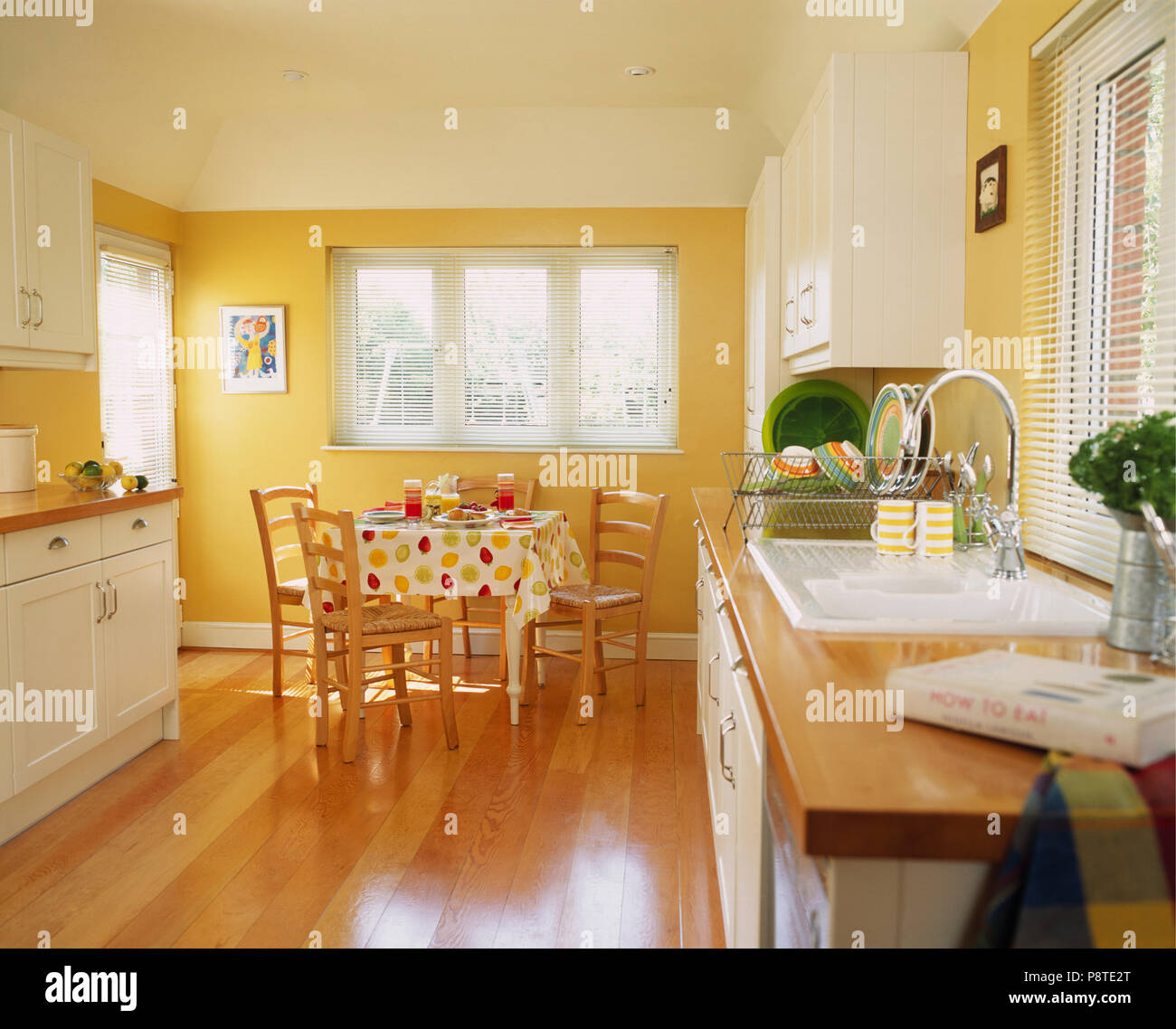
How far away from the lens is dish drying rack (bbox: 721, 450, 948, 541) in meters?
2.44

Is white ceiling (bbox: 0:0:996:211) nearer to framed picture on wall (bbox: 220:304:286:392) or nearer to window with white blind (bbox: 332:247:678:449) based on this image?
window with white blind (bbox: 332:247:678:449)

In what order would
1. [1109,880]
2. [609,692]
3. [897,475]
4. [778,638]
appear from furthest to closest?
[609,692] < [897,475] < [778,638] < [1109,880]

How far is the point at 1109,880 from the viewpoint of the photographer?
0.84m

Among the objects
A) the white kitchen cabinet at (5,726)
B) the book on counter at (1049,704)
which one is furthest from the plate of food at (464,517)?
the book on counter at (1049,704)

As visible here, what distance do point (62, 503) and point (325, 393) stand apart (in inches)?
84.7

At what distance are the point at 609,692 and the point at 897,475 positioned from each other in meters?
2.37

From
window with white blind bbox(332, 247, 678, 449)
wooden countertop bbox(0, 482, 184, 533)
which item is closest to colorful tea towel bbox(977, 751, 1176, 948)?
wooden countertop bbox(0, 482, 184, 533)

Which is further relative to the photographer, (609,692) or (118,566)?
(609,692)

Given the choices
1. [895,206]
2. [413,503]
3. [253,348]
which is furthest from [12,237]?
[895,206]

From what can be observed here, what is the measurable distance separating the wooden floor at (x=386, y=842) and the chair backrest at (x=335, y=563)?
21.2 inches

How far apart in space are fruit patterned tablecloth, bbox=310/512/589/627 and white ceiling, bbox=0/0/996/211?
194 cm

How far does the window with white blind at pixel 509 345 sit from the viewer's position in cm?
506
